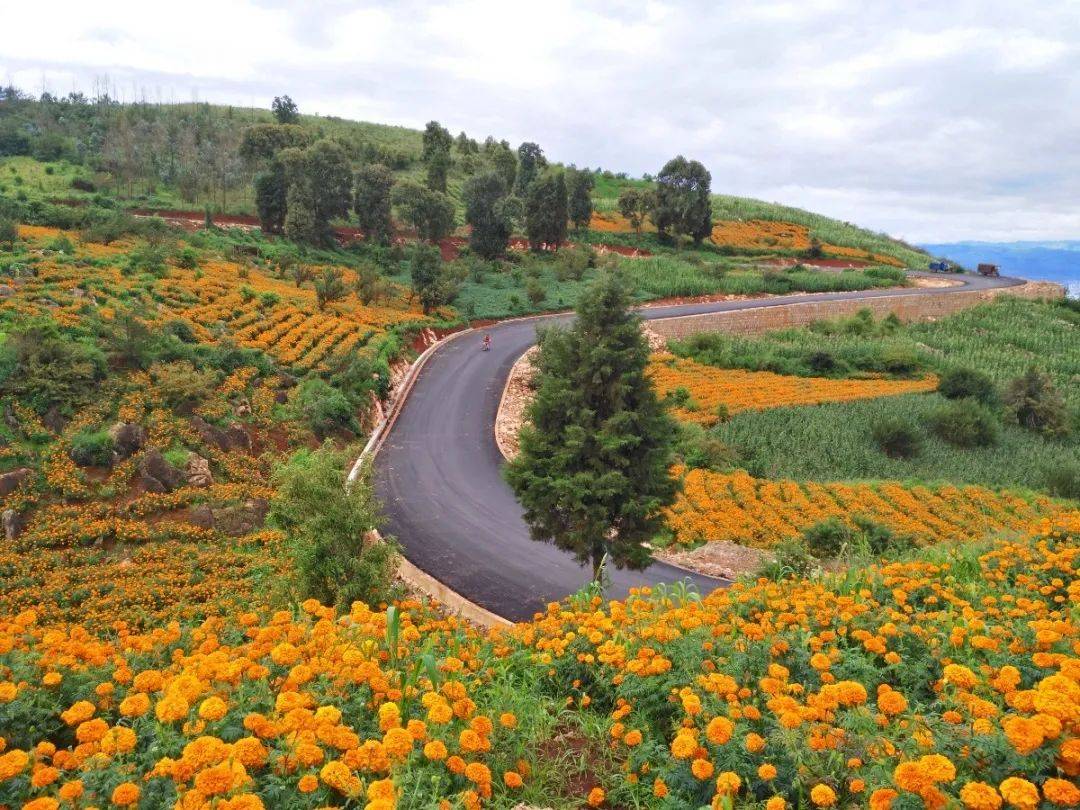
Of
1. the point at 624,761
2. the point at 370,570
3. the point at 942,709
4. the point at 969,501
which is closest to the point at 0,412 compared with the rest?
the point at 370,570

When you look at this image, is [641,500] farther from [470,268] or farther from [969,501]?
[470,268]

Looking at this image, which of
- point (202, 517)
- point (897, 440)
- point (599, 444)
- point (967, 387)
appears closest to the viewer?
point (599, 444)

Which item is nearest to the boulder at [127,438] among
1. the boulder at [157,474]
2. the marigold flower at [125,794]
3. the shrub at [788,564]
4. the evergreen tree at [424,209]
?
the boulder at [157,474]

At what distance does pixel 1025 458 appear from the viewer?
2447cm

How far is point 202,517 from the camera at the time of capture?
1309 centimetres

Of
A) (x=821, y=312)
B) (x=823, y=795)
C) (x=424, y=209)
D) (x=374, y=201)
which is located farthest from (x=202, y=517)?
(x=821, y=312)

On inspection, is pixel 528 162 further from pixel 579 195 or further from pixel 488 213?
pixel 488 213

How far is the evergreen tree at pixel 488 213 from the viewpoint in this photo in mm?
42812

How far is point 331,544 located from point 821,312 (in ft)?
126

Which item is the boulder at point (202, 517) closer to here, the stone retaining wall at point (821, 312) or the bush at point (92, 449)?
the bush at point (92, 449)

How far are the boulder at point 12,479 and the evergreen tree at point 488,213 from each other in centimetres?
3350

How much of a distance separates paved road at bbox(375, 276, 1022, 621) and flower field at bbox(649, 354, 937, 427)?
6.93 metres

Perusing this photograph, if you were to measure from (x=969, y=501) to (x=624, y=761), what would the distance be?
18.3 m

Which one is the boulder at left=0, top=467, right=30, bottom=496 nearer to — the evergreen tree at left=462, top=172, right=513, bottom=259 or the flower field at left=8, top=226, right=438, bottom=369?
the flower field at left=8, top=226, right=438, bottom=369
